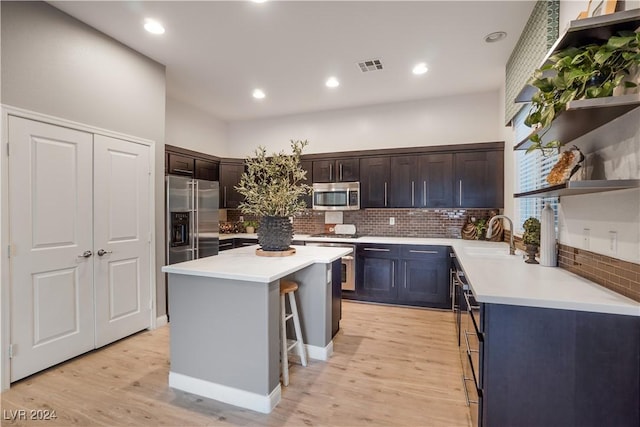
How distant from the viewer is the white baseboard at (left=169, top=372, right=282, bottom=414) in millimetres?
1999

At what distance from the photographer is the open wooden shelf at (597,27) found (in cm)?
124

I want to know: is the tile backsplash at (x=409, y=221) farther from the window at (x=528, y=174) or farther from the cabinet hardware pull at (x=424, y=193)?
the window at (x=528, y=174)

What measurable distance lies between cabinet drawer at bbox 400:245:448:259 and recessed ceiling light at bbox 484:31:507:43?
Answer: 2333 millimetres

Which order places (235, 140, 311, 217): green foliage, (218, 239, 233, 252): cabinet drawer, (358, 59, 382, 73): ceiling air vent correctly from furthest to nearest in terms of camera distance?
(218, 239, 233, 252): cabinet drawer, (358, 59, 382, 73): ceiling air vent, (235, 140, 311, 217): green foliage

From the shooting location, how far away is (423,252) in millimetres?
4043

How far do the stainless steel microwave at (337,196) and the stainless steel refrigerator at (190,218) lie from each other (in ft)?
5.06

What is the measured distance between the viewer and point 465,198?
164 inches

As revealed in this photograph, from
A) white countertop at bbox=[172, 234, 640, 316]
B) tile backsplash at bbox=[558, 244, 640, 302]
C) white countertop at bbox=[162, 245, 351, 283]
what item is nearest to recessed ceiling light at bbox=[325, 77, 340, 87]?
white countertop at bbox=[162, 245, 351, 283]

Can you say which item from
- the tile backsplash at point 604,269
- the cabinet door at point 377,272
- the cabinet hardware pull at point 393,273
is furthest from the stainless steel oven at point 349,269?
the tile backsplash at point 604,269

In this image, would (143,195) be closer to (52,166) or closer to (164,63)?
(52,166)

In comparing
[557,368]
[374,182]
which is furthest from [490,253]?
[374,182]

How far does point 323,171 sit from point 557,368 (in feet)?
12.7

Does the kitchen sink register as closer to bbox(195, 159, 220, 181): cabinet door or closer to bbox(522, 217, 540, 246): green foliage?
bbox(522, 217, 540, 246): green foliage

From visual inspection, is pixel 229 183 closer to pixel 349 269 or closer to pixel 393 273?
pixel 349 269
